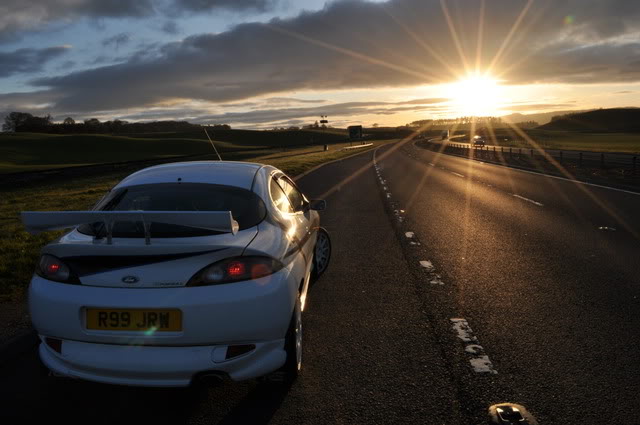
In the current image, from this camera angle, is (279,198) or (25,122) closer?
(279,198)

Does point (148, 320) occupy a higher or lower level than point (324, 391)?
higher

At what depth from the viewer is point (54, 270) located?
3469mm

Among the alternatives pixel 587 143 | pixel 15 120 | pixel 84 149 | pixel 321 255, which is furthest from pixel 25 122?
pixel 321 255

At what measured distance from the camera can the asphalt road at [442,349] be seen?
11.3ft

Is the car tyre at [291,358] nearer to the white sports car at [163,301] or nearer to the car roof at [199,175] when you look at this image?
the white sports car at [163,301]

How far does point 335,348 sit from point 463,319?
1341mm

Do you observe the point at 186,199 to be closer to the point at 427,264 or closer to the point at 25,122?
the point at 427,264

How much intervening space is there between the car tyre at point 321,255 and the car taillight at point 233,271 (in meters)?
2.97

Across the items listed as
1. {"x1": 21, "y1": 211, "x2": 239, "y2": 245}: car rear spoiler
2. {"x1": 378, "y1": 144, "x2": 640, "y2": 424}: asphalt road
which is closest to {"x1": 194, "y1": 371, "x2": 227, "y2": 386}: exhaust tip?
{"x1": 21, "y1": 211, "x2": 239, "y2": 245}: car rear spoiler

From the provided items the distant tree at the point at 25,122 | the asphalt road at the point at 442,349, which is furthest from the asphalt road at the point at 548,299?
the distant tree at the point at 25,122

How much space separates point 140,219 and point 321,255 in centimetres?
372

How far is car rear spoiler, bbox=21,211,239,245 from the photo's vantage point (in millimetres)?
3283

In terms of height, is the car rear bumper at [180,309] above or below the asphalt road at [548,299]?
above

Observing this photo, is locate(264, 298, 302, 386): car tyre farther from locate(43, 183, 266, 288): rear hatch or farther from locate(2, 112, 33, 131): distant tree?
locate(2, 112, 33, 131): distant tree
